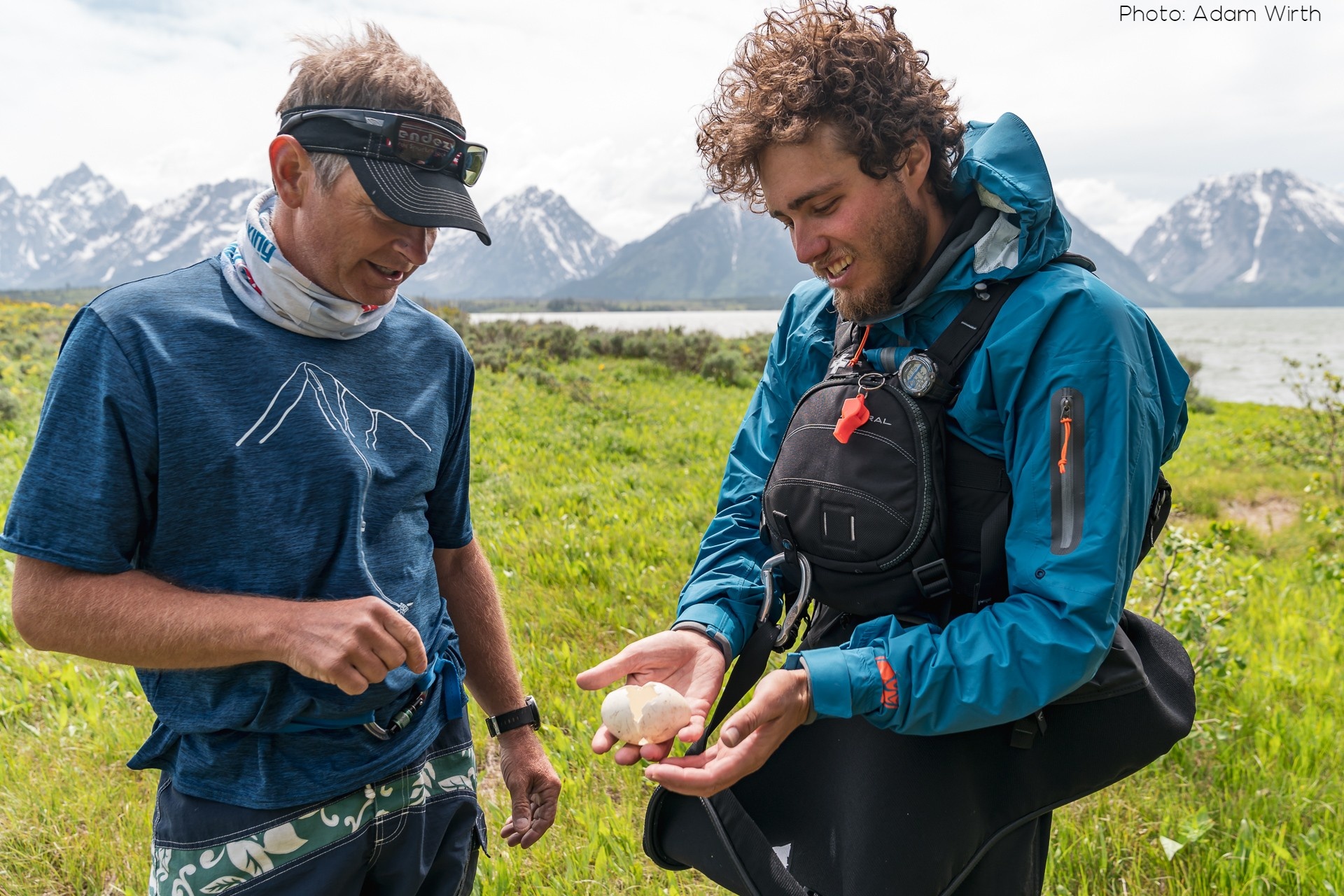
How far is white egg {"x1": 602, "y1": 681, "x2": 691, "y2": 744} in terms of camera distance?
74.8 inches

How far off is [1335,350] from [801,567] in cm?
8368

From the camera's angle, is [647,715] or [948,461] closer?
[948,461]

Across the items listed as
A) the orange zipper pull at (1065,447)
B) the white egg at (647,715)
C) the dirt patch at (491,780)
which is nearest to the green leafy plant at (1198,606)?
the orange zipper pull at (1065,447)

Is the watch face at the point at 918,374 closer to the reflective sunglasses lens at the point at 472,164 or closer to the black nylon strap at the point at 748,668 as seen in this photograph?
the black nylon strap at the point at 748,668

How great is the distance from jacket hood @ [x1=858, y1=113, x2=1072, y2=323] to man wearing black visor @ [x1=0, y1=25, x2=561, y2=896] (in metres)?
1.15

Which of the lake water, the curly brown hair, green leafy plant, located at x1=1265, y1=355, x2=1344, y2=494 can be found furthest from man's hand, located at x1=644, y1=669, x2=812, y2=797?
green leafy plant, located at x1=1265, y1=355, x2=1344, y2=494

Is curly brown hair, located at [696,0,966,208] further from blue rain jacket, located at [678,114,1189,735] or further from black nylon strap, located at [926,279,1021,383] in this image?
black nylon strap, located at [926,279,1021,383]

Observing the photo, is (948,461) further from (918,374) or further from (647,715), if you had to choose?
(647,715)

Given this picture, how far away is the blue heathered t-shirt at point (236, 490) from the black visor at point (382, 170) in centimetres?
34

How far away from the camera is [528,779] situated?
243 cm

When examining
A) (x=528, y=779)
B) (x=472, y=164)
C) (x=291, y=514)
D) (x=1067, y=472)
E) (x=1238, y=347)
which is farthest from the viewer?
(x=1238, y=347)

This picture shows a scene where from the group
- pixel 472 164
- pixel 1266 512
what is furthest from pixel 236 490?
pixel 1266 512

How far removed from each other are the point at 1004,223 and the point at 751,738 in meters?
1.18

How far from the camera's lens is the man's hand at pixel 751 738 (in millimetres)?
1579
